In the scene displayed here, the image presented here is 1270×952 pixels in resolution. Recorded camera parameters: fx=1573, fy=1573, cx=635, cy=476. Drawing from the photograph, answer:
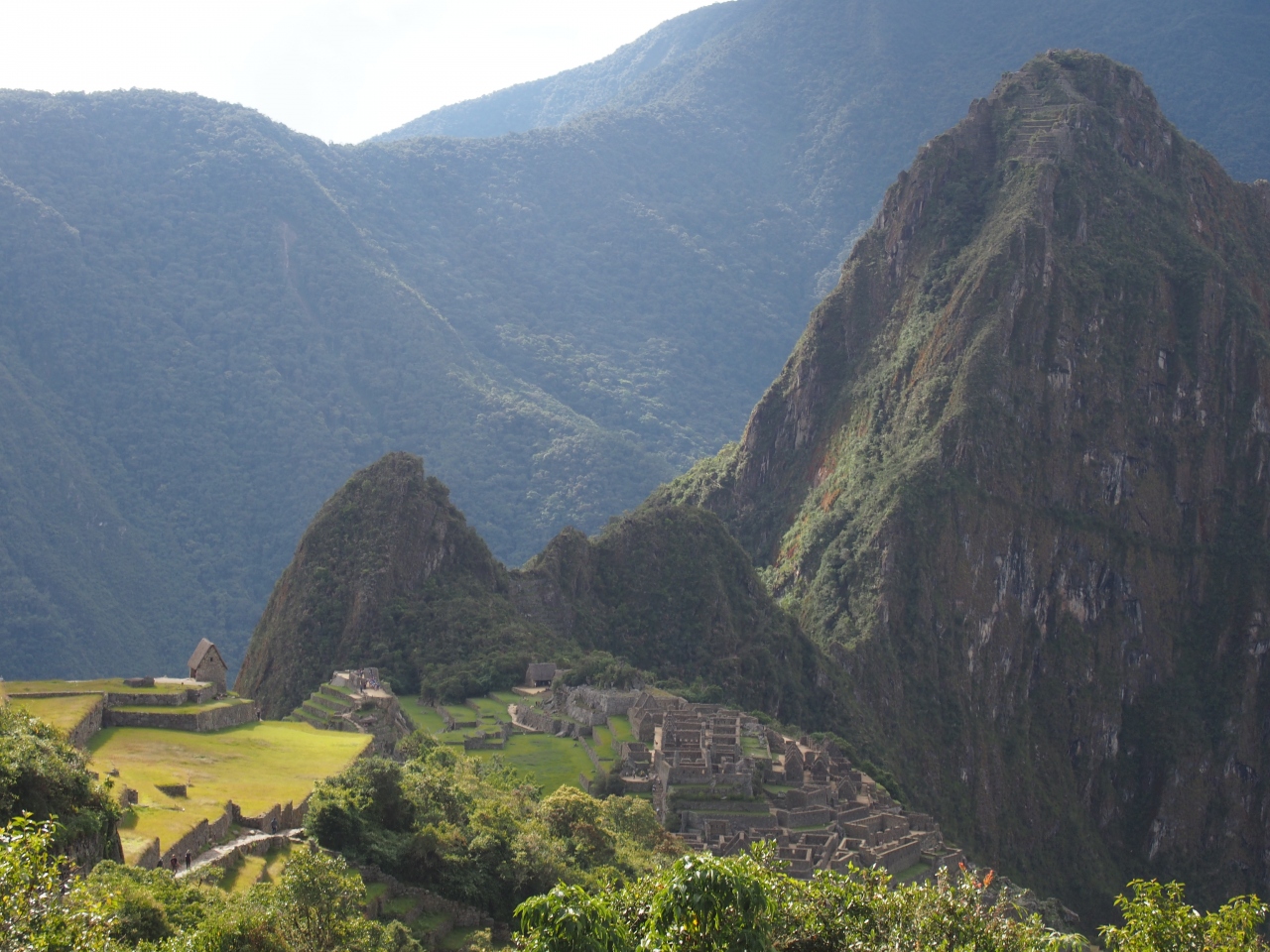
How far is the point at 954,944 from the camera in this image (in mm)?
26375

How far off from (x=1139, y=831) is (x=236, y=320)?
119490 millimetres

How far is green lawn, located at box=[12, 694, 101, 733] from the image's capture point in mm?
35188

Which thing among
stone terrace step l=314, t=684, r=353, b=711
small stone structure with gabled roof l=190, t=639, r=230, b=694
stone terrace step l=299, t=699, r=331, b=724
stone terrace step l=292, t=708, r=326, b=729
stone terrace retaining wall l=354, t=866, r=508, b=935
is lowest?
stone terrace retaining wall l=354, t=866, r=508, b=935

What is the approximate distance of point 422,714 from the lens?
68.2 m

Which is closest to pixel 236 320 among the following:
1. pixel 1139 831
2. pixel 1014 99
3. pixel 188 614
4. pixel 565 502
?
pixel 565 502

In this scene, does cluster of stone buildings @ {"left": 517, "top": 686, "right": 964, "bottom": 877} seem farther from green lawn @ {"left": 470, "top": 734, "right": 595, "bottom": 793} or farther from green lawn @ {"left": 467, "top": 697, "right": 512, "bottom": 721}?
green lawn @ {"left": 467, "top": 697, "right": 512, "bottom": 721}

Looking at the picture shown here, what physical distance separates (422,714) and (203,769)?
1235 inches

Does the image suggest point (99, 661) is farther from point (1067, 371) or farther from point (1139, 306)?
point (1139, 306)

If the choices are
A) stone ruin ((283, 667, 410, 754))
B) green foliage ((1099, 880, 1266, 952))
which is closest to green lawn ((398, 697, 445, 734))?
stone ruin ((283, 667, 410, 754))

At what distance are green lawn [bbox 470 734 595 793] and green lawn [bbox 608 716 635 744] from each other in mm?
1515

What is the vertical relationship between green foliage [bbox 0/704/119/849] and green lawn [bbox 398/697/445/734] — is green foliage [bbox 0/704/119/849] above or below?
above

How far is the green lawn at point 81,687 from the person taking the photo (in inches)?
1570

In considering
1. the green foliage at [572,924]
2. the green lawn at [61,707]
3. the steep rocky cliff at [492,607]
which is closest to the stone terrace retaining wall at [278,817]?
the green lawn at [61,707]

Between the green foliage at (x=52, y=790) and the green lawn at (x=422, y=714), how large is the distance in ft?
111
